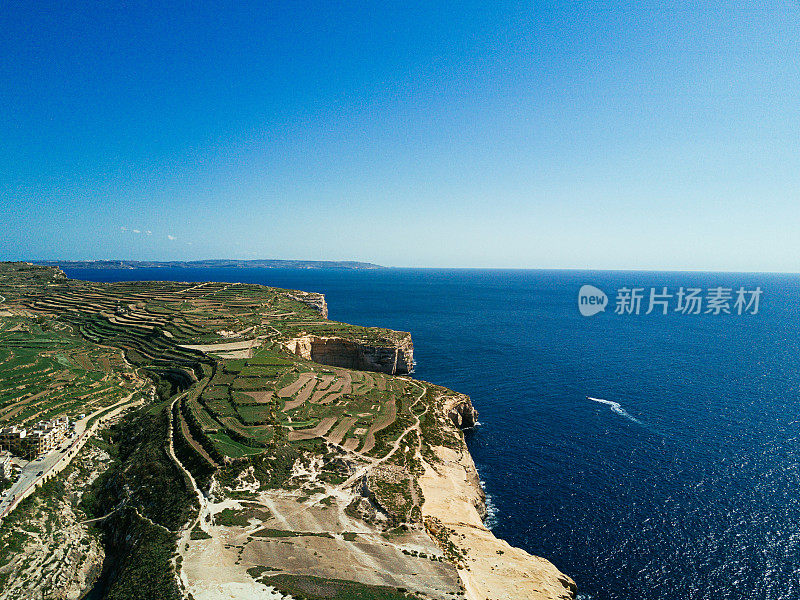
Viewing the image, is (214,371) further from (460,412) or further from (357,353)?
(460,412)

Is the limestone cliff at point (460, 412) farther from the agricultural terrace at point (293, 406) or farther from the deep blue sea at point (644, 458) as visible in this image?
the agricultural terrace at point (293, 406)

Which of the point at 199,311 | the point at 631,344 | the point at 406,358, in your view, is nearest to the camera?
the point at 406,358

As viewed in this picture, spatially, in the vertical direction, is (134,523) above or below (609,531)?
above

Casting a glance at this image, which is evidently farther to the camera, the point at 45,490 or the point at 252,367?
the point at 252,367

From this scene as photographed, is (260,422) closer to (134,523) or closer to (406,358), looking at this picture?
(134,523)

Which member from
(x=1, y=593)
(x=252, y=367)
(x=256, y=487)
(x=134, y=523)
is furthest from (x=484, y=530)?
(x=252, y=367)

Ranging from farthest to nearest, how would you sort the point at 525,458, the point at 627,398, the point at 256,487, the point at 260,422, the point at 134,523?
the point at 627,398
the point at 525,458
the point at 260,422
the point at 256,487
the point at 134,523

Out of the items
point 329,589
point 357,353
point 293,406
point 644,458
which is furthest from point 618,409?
point 329,589
